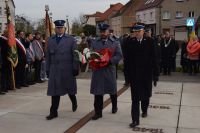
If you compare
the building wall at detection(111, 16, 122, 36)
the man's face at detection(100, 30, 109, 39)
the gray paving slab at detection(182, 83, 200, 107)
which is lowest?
the gray paving slab at detection(182, 83, 200, 107)

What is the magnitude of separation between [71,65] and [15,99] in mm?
2933

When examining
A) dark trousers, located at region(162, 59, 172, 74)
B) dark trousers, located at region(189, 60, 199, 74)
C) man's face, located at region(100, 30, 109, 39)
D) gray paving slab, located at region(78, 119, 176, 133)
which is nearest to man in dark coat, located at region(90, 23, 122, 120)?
man's face, located at region(100, 30, 109, 39)

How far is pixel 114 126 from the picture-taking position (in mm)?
8375

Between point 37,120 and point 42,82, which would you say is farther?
point 42,82

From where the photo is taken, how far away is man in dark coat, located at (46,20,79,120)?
902 centimetres

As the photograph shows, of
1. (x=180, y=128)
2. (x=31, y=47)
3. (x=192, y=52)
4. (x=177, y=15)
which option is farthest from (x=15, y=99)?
(x=177, y=15)

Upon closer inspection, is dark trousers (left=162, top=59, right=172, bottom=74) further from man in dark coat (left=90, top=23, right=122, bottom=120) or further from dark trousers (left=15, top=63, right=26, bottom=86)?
man in dark coat (left=90, top=23, right=122, bottom=120)

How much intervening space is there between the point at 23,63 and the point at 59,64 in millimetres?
4970

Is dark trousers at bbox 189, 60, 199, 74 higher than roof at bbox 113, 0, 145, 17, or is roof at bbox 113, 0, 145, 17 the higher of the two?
roof at bbox 113, 0, 145, 17

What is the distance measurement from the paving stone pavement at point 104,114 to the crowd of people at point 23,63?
0.47 metres

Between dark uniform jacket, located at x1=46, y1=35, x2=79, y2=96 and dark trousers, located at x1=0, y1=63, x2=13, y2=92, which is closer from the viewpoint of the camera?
dark uniform jacket, located at x1=46, y1=35, x2=79, y2=96

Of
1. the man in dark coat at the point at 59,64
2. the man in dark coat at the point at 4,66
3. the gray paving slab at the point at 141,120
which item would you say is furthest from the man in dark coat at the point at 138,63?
the man in dark coat at the point at 4,66

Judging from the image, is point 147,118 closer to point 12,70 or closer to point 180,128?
point 180,128

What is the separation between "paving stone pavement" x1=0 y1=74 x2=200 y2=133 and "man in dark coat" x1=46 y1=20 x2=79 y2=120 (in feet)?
1.69
